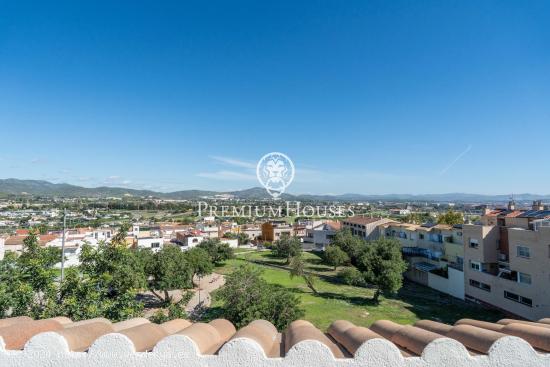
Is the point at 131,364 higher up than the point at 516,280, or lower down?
higher up

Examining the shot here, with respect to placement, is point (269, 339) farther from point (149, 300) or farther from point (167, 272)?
point (149, 300)

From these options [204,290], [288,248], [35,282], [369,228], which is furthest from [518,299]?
[369,228]

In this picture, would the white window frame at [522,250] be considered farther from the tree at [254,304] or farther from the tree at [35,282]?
the tree at [35,282]

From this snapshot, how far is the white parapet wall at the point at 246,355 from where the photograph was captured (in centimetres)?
253

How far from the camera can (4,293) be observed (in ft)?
18.8

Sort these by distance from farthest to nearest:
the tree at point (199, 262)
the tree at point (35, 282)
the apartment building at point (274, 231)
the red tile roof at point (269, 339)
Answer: the apartment building at point (274, 231) → the tree at point (199, 262) → the tree at point (35, 282) → the red tile roof at point (269, 339)

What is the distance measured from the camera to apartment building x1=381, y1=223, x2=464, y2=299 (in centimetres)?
2805

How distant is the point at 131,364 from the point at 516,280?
26.8m

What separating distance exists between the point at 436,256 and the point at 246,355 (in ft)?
122

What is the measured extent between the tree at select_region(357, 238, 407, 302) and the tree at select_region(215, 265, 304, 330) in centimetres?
1272

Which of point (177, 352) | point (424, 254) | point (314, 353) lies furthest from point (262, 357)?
point (424, 254)

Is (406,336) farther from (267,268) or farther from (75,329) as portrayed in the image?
(267,268)

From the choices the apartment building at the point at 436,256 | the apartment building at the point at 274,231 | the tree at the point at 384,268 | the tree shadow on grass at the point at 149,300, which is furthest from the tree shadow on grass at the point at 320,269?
the apartment building at the point at 274,231

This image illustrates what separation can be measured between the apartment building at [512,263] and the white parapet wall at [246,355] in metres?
22.9
